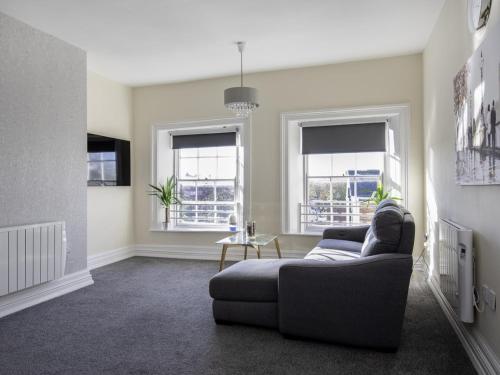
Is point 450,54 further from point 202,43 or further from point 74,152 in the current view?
point 74,152

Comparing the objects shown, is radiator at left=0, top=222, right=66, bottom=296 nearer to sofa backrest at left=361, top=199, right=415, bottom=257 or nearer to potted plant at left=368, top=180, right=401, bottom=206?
sofa backrest at left=361, top=199, right=415, bottom=257

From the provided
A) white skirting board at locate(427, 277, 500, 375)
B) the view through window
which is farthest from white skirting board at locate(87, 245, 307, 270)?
white skirting board at locate(427, 277, 500, 375)

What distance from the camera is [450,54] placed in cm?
284

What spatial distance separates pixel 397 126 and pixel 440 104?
3.86ft

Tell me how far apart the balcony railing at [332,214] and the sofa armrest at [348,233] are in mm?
683

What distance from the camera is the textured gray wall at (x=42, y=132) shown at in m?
3.12

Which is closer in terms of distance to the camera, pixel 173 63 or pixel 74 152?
pixel 74 152

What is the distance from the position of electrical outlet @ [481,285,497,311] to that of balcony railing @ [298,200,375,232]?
2.50 meters

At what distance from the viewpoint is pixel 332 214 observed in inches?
187

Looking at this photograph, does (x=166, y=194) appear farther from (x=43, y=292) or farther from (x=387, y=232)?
(x=387, y=232)

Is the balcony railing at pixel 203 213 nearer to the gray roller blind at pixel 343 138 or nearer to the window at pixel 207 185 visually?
the window at pixel 207 185

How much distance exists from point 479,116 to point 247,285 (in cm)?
186

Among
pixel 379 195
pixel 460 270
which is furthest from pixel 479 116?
pixel 379 195

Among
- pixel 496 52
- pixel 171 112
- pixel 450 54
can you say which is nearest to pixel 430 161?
pixel 450 54
